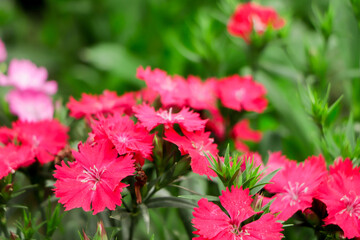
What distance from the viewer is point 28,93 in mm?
1101

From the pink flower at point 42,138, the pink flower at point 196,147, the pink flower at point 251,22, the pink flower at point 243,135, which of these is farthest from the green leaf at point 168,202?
the pink flower at point 251,22

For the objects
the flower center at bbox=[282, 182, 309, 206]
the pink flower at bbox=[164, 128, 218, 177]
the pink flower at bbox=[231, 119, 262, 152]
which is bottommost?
the pink flower at bbox=[231, 119, 262, 152]

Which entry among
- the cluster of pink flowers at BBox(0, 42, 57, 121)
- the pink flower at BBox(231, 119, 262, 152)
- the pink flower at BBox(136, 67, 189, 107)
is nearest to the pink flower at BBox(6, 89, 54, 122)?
the cluster of pink flowers at BBox(0, 42, 57, 121)

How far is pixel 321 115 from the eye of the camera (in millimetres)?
830

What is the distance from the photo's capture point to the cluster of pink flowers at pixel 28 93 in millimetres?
1048

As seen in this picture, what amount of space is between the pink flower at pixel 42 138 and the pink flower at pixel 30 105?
18 cm

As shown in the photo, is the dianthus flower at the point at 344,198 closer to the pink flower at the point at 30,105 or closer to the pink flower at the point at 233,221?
the pink flower at the point at 233,221

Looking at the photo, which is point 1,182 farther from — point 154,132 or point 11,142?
point 154,132

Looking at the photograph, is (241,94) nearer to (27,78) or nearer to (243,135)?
(243,135)

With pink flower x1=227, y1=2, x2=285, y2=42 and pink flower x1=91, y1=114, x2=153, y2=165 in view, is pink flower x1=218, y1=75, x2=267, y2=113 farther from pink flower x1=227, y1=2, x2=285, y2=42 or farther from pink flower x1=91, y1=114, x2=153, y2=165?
pink flower x1=91, y1=114, x2=153, y2=165

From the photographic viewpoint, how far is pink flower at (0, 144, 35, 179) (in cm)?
71

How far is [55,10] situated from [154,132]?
1.57m

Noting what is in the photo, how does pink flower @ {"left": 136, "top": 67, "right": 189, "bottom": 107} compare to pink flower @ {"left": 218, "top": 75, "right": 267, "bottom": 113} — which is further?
pink flower @ {"left": 218, "top": 75, "right": 267, "bottom": 113}

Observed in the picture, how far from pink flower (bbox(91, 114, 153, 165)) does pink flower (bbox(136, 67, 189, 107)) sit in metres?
0.11
